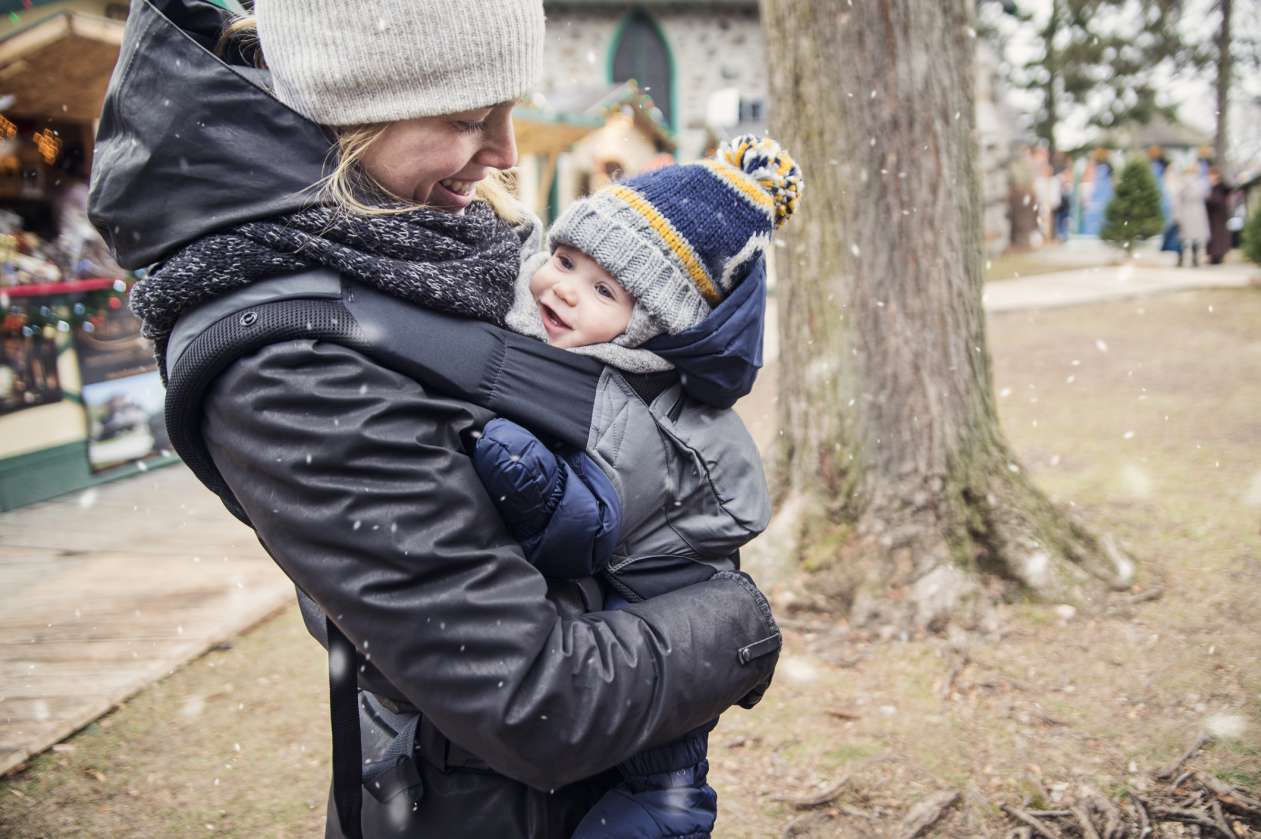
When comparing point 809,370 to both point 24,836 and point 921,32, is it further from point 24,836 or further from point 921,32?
point 24,836

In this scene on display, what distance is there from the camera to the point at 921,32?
3.74 metres

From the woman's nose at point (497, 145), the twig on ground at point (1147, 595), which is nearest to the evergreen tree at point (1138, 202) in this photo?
the twig on ground at point (1147, 595)

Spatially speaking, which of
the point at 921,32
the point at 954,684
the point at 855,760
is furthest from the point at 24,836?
the point at 921,32

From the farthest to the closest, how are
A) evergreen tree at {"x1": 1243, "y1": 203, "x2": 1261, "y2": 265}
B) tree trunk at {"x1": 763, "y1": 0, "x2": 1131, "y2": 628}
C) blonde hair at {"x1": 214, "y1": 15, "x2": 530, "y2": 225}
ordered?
evergreen tree at {"x1": 1243, "y1": 203, "x2": 1261, "y2": 265}
tree trunk at {"x1": 763, "y1": 0, "x2": 1131, "y2": 628}
blonde hair at {"x1": 214, "y1": 15, "x2": 530, "y2": 225}

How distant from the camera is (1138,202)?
67.1ft

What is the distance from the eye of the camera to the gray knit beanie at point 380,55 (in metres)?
1.27

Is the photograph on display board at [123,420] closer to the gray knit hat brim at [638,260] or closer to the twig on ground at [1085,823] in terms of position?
the gray knit hat brim at [638,260]

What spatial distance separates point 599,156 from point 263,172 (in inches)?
637

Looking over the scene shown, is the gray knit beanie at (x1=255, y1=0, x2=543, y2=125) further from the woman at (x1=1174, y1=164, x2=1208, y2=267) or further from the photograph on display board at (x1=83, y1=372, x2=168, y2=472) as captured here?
the woman at (x1=1174, y1=164, x2=1208, y2=267)

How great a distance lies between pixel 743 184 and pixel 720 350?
0.31 metres

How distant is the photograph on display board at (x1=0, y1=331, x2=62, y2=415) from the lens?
244 inches

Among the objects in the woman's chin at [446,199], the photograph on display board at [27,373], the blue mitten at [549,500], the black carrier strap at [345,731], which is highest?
the woman's chin at [446,199]

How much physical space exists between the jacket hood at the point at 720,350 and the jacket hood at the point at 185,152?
1.91 ft

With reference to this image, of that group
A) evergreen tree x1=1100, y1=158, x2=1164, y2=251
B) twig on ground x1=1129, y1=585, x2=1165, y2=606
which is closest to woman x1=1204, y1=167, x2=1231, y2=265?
evergreen tree x1=1100, y1=158, x2=1164, y2=251
